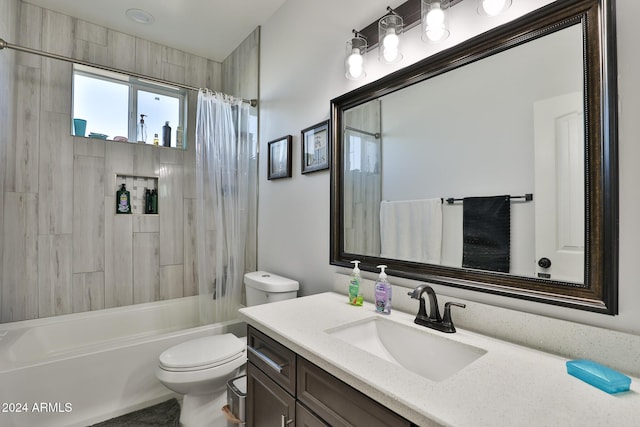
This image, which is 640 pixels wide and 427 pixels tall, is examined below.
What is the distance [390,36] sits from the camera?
1.35m

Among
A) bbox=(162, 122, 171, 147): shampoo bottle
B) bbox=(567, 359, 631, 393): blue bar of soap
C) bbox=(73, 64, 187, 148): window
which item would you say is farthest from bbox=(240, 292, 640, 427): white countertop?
bbox=(73, 64, 187, 148): window

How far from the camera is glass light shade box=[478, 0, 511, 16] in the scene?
1005mm

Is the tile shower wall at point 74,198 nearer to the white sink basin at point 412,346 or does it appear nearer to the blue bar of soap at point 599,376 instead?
the white sink basin at point 412,346

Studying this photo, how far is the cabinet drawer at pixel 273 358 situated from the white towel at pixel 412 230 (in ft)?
2.13

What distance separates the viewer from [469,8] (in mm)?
1129

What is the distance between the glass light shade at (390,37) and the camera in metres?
1.35

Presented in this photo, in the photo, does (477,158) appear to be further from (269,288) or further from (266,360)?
(269,288)

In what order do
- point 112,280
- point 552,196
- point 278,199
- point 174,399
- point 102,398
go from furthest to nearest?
point 112,280 < point 278,199 < point 174,399 < point 102,398 < point 552,196

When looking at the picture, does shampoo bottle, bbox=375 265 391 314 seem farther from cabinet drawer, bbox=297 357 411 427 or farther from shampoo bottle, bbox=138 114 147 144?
shampoo bottle, bbox=138 114 147 144

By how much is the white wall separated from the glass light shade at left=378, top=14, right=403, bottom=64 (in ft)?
0.16

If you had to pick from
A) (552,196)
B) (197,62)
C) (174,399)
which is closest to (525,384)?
(552,196)

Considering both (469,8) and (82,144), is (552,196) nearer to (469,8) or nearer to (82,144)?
(469,8)

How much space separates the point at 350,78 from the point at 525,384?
4.72 ft

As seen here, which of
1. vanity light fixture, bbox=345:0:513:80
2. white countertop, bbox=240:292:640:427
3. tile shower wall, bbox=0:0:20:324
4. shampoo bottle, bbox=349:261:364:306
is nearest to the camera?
white countertop, bbox=240:292:640:427
